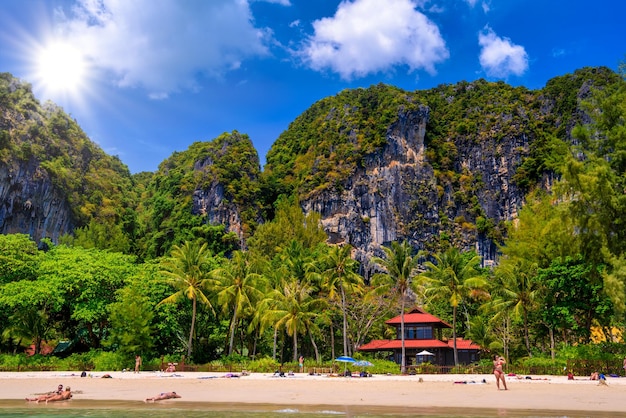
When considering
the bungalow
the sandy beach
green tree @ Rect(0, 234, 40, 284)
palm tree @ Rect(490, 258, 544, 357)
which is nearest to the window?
the bungalow

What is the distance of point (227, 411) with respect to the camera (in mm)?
19875

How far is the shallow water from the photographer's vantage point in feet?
58.2

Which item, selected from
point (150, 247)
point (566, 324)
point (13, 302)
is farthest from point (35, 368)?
point (150, 247)

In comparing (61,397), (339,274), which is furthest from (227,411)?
(339,274)

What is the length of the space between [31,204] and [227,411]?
236ft

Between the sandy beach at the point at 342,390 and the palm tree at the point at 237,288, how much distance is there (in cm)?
877

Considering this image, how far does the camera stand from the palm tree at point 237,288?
4406 centimetres

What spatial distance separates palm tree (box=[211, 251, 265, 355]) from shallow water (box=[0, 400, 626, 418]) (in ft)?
69.6

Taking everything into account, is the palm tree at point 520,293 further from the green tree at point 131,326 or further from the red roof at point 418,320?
the green tree at point 131,326

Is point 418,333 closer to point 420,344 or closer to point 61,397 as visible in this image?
point 420,344

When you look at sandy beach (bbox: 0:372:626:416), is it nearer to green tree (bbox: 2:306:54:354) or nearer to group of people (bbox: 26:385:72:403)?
group of people (bbox: 26:385:72:403)

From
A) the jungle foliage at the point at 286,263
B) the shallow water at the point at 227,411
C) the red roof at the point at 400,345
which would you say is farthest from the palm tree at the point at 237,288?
the shallow water at the point at 227,411

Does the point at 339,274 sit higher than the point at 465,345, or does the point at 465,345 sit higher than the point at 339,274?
the point at 339,274

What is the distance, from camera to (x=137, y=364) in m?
36.3
